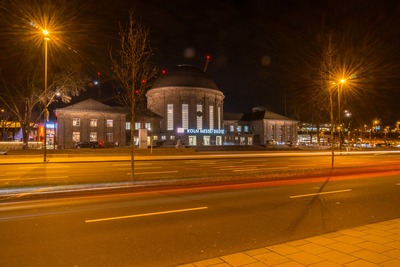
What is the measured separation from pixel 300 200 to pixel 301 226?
3.53 m

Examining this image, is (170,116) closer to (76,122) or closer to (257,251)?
(76,122)

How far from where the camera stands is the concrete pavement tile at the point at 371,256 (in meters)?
5.12

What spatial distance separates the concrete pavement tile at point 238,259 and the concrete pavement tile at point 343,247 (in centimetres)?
161

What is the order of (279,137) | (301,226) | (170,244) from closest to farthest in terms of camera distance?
(170,244) < (301,226) < (279,137)

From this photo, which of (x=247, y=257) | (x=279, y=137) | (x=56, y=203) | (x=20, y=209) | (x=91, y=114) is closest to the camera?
(x=247, y=257)

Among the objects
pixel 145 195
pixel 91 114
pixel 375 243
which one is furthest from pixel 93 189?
pixel 91 114

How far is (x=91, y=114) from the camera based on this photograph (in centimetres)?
7219

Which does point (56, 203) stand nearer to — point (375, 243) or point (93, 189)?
point (93, 189)

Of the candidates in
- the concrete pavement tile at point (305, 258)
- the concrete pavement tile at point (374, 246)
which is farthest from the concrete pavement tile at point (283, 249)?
the concrete pavement tile at point (374, 246)

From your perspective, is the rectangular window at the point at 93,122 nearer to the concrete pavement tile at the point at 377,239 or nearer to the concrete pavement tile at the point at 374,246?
the concrete pavement tile at the point at 377,239

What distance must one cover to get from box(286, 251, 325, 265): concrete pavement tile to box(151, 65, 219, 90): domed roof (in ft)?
275

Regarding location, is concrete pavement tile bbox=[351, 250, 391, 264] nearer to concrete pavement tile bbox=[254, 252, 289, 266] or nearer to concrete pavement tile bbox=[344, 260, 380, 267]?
concrete pavement tile bbox=[344, 260, 380, 267]

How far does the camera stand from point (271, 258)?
210 inches

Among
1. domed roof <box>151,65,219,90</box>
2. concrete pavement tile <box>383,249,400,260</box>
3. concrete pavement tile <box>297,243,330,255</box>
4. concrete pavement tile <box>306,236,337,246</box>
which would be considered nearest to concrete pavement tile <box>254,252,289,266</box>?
concrete pavement tile <box>297,243,330,255</box>
